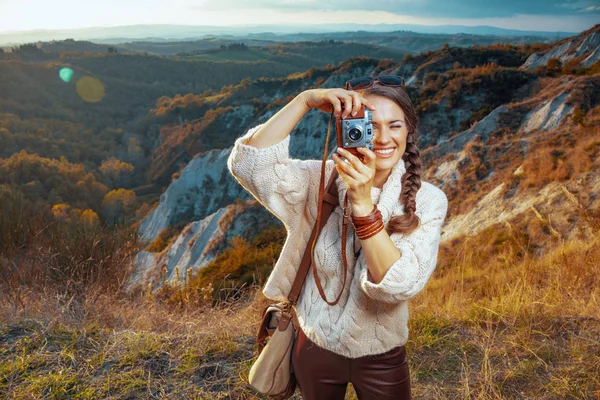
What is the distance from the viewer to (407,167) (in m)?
1.67

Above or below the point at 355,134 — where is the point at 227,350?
below

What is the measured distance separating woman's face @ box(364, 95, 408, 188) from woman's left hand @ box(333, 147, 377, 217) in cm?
24

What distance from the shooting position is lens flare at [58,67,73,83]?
310 ft

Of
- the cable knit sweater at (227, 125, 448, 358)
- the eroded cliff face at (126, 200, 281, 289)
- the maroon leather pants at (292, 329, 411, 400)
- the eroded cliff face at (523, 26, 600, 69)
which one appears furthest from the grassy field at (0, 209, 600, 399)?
the eroded cliff face at (523, 26, 600, 69)

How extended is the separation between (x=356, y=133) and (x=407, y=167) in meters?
0.37

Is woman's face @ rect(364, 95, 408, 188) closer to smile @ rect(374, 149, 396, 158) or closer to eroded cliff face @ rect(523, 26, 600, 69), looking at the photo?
smile @ rect(374, 149, 396, 158)

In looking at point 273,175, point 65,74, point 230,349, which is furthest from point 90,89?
point 273,175

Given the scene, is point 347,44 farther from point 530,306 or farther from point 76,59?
point 530,306

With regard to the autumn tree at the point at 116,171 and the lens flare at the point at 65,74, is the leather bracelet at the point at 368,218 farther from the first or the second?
the lens flare at the point at 65,74

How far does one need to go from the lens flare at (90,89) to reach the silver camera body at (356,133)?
10659 centimetres

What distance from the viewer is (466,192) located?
15062 mm

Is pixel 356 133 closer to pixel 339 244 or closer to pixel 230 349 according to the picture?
pixel 339 244

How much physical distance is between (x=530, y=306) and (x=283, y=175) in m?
2.66

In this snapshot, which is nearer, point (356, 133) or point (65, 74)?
point (356, 133)
